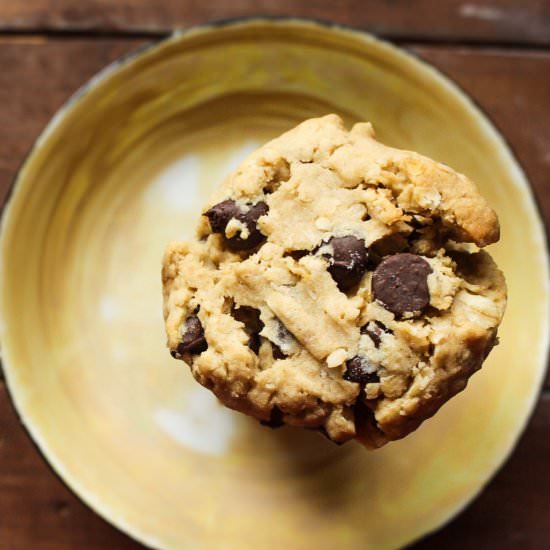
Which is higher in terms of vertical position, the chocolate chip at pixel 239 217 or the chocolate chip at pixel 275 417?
the chocolate chip at pixel 239 217

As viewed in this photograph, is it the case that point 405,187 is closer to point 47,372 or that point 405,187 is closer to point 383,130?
point 383,130

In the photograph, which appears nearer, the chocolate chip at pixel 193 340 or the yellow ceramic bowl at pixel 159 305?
the chocolate chip at pixel 193 340

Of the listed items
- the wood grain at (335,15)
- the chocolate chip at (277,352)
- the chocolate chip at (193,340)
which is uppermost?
the wood grain at (335,15)

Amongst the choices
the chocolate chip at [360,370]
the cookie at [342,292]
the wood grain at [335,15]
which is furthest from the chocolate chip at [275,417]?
the wood grain at [335,15]

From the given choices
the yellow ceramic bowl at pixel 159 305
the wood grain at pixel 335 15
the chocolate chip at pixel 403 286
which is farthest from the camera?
the wood grain at pixel 335 15

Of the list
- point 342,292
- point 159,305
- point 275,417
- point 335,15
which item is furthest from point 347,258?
point 335,15

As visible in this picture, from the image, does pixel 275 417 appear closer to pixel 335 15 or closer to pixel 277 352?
pixel 277 352

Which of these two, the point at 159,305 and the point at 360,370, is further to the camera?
the point at 159,305

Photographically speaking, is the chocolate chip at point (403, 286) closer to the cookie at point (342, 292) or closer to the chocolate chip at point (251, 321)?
the cookie at point (342, 292)
